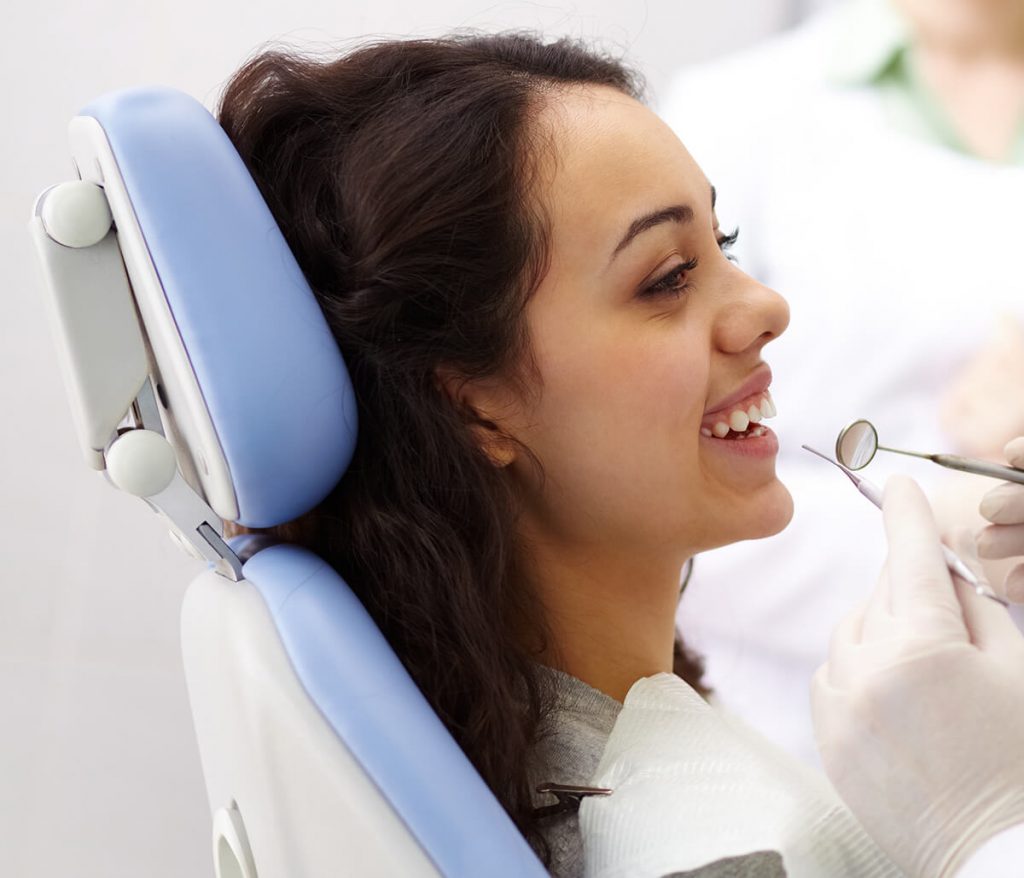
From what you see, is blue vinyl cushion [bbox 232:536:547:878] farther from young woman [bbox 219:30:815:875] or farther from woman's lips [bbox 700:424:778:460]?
woman's lips [bbox 700:424:778:460]

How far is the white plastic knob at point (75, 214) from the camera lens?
0.86 m

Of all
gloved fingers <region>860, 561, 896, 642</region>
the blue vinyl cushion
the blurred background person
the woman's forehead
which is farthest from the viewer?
the blurred background person

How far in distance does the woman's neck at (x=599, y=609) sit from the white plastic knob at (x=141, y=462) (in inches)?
14.7

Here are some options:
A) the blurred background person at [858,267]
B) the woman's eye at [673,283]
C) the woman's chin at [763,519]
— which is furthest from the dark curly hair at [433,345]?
the blurred background person at [858,267]

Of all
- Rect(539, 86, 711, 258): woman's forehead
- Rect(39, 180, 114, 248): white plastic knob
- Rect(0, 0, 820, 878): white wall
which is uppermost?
Rect(39, 180, 114, 248): white plastic knob

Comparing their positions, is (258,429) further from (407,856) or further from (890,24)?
(890,24)

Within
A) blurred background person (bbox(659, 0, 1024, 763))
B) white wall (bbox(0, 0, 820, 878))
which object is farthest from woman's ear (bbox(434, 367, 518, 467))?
white wall (bbox(0, 0, 820, 878))

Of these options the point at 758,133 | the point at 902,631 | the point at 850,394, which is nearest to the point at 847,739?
the point at 902,631

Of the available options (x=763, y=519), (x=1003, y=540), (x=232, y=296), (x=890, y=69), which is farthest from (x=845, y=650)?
(x=890, y=69)

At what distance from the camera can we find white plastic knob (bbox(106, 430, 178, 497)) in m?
0.87

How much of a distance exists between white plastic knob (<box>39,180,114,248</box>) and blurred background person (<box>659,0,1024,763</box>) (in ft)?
3.55

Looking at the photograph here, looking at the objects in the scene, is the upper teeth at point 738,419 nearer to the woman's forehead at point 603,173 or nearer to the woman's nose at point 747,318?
the woman's nose at point 747,318

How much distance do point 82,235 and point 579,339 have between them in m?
0.41

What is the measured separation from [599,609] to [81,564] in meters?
0.92
